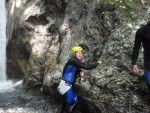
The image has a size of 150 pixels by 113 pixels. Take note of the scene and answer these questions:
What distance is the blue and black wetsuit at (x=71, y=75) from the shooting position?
7539 millimetres

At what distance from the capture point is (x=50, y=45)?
12.9 metres

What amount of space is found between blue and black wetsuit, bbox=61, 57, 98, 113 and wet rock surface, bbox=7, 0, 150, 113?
0.39 m

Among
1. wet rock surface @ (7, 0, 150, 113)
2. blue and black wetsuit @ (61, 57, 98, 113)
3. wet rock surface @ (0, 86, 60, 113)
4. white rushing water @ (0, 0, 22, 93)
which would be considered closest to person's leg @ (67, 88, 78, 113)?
blue and black wetsuit @ (61, 57, 98, 113)

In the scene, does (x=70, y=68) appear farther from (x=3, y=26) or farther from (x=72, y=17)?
(x=3, y=26)

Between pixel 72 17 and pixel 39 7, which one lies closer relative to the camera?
pixel 72 17

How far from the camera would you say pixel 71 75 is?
7793 mm

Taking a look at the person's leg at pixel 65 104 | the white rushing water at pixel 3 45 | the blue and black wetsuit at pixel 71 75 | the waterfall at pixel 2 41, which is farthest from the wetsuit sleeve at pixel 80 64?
the waterfall at pixel 2 41

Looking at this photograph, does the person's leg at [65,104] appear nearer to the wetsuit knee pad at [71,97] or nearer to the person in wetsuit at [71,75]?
the person in wetsuit at [71,75]

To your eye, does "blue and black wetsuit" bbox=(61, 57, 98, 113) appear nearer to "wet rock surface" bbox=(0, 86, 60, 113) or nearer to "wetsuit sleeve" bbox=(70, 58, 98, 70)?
"wetsuit sleeve" bbox=(70, 58, 98, 70)

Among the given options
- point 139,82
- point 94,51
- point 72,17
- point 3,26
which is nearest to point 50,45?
point 72,17

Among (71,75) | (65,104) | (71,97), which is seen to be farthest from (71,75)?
(65,104)

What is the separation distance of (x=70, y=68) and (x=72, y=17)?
15.0 feet

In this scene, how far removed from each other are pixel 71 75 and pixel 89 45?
195 cm

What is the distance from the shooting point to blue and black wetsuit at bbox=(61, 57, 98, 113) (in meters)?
7.54
